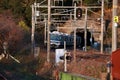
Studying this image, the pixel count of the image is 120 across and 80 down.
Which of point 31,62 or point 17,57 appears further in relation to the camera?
point 17,57

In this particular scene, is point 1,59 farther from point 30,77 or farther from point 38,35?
point 38,35

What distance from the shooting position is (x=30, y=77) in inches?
1313

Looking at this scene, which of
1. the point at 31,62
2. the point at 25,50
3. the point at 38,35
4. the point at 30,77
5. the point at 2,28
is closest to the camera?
the point at 30,77

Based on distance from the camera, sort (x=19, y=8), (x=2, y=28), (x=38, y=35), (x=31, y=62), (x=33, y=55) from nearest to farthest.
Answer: (x=31, y=62) < (x=33, y=55) < (x=2, y=28) < (x=38, y=35) < (x=19, y=8)

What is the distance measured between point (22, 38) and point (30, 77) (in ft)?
90.2

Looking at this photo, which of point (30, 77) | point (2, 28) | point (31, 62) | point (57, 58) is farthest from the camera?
point (2, 28)

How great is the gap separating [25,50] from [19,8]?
29137mm

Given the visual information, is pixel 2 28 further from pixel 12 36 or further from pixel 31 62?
pixel 31 62

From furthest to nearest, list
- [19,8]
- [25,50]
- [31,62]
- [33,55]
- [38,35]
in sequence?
[19,8] → [38,35] → [25,50] → [33,55] → [31,62]

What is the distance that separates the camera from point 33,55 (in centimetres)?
4838

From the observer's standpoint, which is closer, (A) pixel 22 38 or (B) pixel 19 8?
(A) pixel 22 38

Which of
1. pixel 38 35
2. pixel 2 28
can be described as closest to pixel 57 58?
pixel 2 28

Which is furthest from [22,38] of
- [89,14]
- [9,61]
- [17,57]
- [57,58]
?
[89,14]

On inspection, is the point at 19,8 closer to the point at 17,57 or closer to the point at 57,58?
the point at 17,57
